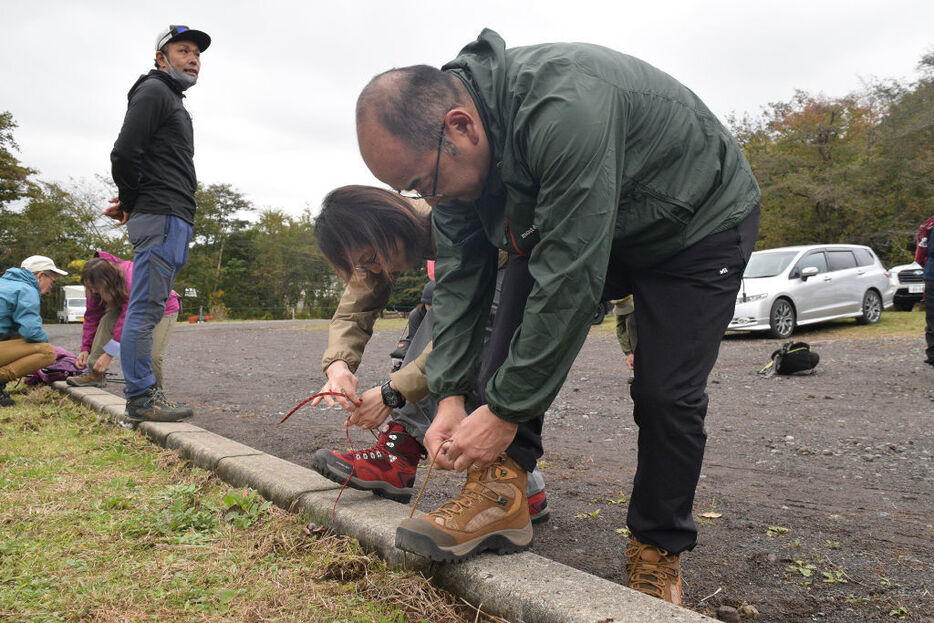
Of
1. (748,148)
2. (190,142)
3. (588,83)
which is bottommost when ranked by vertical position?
(588,83)

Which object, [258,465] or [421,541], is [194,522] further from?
[421,541]

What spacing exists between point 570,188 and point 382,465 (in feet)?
4.73

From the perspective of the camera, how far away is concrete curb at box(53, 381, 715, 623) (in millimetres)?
1501

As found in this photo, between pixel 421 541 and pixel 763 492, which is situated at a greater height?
pixel 421 541

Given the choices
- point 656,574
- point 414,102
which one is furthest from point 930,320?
point 414,102

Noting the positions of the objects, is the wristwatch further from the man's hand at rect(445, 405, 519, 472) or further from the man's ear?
the man's ear

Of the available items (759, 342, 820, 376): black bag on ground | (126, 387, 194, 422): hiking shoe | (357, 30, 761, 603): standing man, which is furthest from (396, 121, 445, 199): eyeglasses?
(759, 342, 820, 376): black bag on ground

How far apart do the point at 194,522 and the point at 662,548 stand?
1565 mm

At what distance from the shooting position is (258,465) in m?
2.87

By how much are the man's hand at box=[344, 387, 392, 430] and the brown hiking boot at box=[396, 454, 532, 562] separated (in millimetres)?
555

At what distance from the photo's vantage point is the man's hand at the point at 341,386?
2389mm

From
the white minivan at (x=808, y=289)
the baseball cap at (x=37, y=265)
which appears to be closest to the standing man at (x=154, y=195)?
the baseball cap at (x=37, y=265)

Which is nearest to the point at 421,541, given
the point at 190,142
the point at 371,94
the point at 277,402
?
the point at 371,94

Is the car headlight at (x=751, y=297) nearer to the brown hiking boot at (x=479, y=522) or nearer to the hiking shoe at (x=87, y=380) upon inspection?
the hiking shoe at (x=87, y=380)
